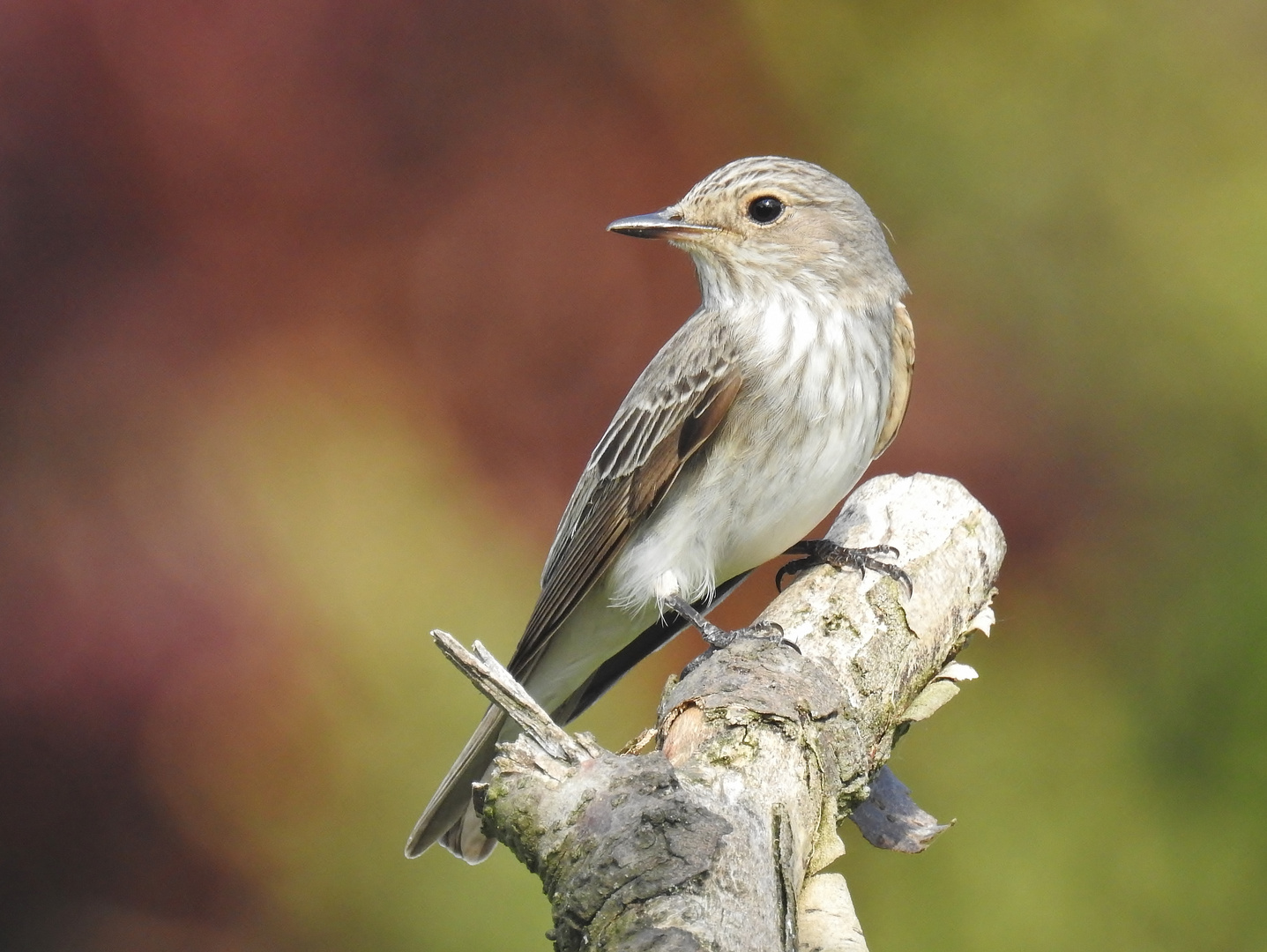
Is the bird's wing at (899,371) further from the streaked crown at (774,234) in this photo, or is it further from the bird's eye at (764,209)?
the bird's eye at (764,209)

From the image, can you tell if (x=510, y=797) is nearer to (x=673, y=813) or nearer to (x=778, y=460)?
(x=673, y=813)

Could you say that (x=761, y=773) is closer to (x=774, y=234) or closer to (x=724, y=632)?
(x=724, y=632)

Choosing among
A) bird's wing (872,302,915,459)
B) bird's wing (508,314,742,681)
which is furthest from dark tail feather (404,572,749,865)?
bird's wing (872,302,915,459)

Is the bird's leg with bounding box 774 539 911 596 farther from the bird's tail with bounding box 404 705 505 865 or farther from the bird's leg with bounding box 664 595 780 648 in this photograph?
the bird's tail with bounding box 404 705 505 865

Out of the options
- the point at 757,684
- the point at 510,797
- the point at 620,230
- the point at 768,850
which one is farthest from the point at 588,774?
the point at 620,230

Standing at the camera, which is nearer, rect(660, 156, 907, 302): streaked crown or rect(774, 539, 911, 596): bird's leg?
rect(774, 539, 911, 596): bird's leg

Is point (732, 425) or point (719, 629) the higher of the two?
point (732, 425)

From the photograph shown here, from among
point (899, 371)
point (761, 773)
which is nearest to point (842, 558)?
point (899, 371)
